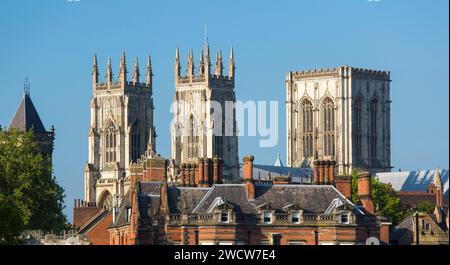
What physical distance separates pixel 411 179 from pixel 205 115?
24.0 meters

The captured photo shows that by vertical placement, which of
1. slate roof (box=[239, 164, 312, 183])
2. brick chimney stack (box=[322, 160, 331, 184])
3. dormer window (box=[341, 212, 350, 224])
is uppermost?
slate roof (box=[239, 164, 312, 183])

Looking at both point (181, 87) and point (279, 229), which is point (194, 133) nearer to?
point (181, 87)

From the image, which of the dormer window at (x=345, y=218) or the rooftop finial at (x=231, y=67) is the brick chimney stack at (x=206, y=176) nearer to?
the dormer window at (x=345, y=218)

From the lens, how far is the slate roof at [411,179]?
183 metres

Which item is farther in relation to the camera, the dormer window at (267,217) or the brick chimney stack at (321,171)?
the brick chimney stack at (321,171)

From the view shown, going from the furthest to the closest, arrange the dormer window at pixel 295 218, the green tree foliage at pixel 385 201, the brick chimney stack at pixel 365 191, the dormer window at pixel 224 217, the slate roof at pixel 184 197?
the green tree foliage at pixel 385 201 < the brick chimney stack at pixel 365 191 < the slate roof at pixel 184 197 < the dormer window at pixel 295 218 < the dormer window at pixel 224 217

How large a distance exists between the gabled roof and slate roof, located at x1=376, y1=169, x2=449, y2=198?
178 ft

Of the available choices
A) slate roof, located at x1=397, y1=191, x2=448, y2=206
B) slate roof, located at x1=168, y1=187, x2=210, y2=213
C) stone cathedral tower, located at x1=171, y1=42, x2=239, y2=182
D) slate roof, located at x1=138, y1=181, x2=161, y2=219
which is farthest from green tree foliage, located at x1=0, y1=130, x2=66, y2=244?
stone cathedral tower, located at x1=171, y1=42, x2=239, y2=182

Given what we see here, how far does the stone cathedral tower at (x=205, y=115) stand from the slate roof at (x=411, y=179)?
60.3ft

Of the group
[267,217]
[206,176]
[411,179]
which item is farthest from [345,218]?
[411,179]

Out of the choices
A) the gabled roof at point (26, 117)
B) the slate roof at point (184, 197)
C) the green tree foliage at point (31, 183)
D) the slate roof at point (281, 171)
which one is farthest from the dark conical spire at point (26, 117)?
the slate roof at point (184, 197)

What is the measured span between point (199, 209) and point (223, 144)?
119 meters

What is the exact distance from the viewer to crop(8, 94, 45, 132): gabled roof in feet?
439

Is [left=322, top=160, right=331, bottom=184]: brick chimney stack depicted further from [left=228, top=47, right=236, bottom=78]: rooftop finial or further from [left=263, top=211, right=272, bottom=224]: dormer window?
[left=228, top=47, right=236, bottom=78]: rooftop finial
